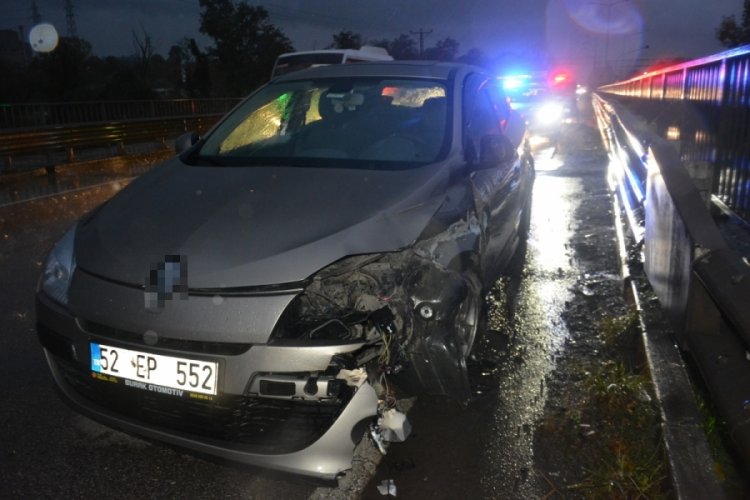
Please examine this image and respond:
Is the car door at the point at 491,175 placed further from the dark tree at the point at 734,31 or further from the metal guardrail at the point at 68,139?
the dark tree at the point at 734,31

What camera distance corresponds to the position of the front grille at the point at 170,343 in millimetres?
2520

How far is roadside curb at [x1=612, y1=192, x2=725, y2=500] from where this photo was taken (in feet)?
8.03

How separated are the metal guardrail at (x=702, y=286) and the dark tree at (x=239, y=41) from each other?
48.3m

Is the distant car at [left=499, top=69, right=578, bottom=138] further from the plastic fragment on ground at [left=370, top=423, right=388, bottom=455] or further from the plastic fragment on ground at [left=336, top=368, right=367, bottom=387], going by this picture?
the plastic fragment on ground at [left=336, top=368, right=367, bottom=387]

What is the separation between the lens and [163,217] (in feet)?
10.1

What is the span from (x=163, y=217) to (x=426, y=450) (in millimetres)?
1637

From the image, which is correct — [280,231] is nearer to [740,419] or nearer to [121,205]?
[121,205]

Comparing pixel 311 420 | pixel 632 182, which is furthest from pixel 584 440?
pixel 632 182

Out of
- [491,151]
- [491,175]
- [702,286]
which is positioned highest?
[491,151]

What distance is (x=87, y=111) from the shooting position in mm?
22938

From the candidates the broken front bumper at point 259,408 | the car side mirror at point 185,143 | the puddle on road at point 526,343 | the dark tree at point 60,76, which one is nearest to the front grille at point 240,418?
the broken front bumper at point 259,408

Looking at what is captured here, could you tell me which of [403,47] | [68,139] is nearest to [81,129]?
[68,139]

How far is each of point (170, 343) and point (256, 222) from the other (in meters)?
0.66

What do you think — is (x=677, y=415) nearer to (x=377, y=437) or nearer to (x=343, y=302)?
(x=377, y=437)
